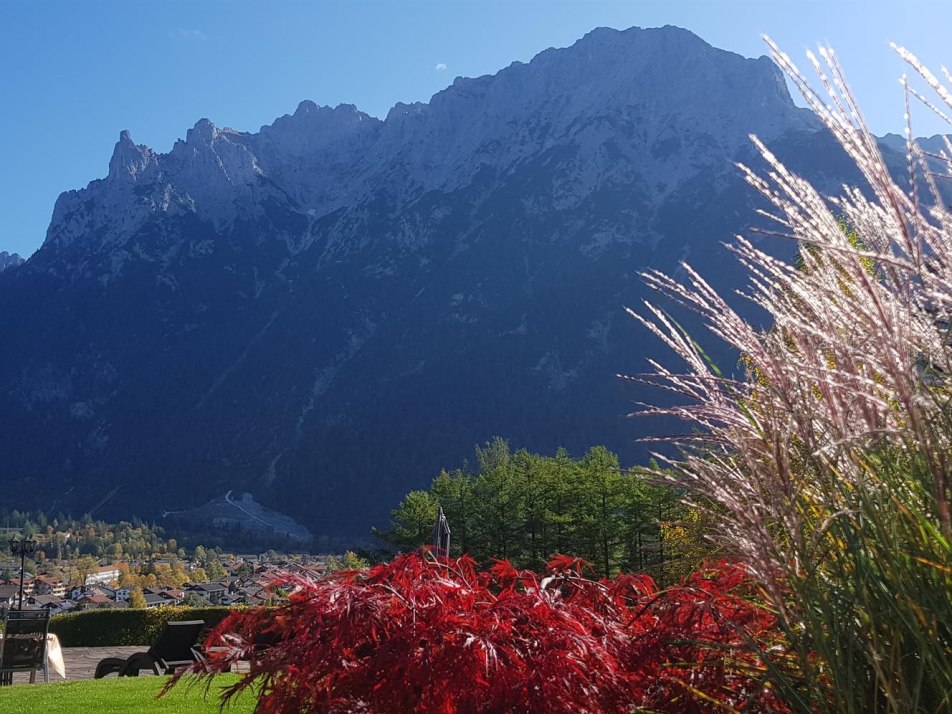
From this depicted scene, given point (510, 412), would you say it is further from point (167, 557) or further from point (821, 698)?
point (821, 698)

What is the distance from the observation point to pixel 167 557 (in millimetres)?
83938

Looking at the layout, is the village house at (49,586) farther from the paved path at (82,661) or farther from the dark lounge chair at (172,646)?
the dark lounge chair at (172,646)

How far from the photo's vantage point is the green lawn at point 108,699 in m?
6.02

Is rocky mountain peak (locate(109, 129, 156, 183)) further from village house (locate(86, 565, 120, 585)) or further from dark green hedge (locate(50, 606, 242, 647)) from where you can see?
dark green hedge (locate(50, 606, 242, 647))

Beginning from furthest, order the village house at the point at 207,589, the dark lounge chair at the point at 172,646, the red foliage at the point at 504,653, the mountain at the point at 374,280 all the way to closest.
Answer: the mountain at the point at 374,280 → the village house at the point at 207,589 → the dark lounge chair at the point at 172,646 → the red foliage at the point at 504,653

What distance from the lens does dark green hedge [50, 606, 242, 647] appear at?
18531 mm

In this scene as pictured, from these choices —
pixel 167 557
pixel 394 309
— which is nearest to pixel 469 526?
pixel 167 557

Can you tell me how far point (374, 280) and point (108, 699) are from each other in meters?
132

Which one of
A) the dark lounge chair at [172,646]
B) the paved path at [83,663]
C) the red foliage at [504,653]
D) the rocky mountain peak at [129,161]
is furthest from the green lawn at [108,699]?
the rocky mountain peak at [129,161]

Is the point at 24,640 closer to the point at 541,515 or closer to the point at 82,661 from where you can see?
the point at 82,661

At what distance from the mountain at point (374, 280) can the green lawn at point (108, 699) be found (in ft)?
293

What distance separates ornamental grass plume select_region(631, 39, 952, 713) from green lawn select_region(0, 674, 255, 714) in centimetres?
477

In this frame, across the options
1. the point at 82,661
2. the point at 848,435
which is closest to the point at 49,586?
the point at 82,661

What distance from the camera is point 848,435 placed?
1370mm
